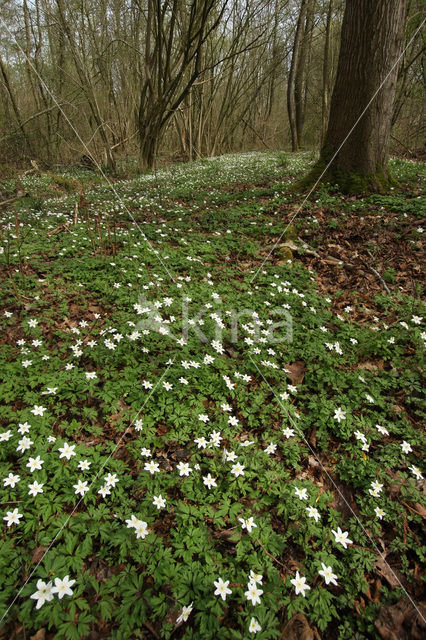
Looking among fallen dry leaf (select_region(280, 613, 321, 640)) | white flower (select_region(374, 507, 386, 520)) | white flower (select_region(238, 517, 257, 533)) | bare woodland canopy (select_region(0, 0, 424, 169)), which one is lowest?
fallen dry leaf (select_region(280, 613, 321, 640))

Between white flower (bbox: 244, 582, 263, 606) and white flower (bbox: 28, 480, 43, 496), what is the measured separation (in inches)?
53.9

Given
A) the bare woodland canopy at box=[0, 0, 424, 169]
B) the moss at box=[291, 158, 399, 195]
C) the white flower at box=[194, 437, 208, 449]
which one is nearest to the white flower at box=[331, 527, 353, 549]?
the white flower at box=[194, 437, 208, 449]

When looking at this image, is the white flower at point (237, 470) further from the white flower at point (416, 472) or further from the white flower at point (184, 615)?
the white flower at point (416, 472)

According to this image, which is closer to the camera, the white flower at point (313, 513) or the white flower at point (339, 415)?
the white flower at point (313, 513)

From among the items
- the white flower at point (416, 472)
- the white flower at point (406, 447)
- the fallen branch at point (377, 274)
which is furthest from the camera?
the fallen branch at point (377, 274)

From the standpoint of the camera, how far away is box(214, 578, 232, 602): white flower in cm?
169

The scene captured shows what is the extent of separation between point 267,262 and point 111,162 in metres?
11.2

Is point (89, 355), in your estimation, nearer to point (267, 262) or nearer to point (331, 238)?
point (267, 262)

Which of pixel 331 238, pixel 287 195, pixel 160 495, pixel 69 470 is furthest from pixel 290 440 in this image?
pixel 287 195

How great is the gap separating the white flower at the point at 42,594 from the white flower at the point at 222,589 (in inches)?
33.4

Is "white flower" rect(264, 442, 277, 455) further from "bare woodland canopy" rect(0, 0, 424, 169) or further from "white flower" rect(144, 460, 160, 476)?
"bare woodland canopy" rect(0, 0, 424, 169)

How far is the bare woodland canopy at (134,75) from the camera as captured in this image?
37.7 ft

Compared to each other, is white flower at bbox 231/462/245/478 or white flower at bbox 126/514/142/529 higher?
white flower at bbox 126/514/142/529

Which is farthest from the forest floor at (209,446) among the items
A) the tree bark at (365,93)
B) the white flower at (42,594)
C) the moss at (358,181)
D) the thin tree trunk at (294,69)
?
the thin tree trunk at (294,69)
